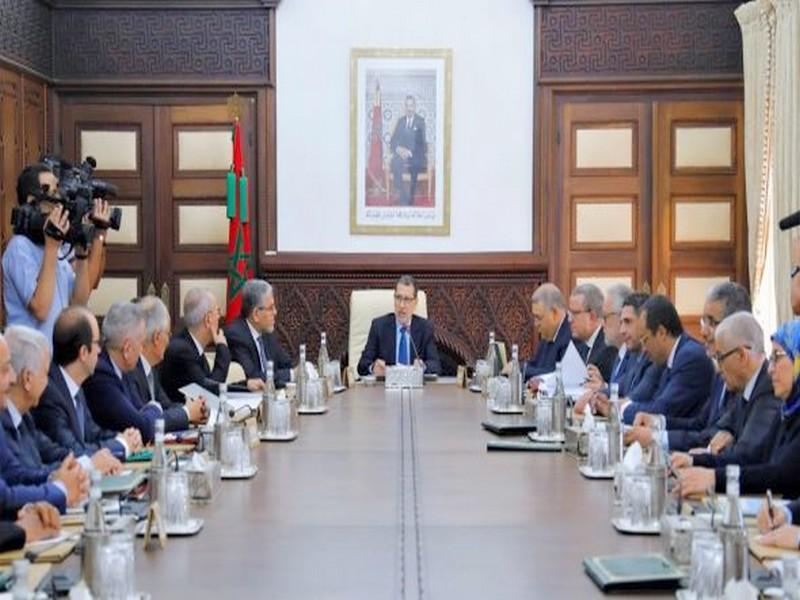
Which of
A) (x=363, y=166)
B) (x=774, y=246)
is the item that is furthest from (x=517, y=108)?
(x=774, y=246)

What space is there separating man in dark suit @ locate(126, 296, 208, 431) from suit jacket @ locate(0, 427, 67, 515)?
1.36 metres

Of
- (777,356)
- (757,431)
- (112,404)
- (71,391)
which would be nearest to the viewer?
(777,356)

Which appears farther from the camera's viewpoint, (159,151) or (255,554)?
(159,151)

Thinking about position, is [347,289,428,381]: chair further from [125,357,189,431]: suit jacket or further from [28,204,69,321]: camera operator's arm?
[28,204,69,321]: camera operator's arm

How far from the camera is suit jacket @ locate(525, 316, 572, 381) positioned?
7.47 metres

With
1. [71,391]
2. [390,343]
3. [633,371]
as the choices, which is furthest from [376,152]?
[71,391]

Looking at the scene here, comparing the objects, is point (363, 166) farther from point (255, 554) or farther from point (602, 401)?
point (255, 554)

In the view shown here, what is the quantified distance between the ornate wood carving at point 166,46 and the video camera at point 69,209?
219 cm

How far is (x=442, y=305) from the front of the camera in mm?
9250

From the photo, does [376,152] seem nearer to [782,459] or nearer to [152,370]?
[152,370]

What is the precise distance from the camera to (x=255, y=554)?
10.3 feet

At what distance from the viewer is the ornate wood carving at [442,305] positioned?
30.3 ft

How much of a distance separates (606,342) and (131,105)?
4.27 metres

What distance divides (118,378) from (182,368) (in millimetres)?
1201
